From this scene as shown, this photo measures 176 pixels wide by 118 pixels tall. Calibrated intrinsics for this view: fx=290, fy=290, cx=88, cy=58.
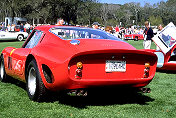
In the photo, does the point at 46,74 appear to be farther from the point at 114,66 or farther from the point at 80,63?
the point at 114,66

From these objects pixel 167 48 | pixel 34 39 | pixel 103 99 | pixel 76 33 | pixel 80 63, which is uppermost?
Answer: pixel 76 33

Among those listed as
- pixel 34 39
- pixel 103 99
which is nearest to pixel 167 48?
pixel 103 99

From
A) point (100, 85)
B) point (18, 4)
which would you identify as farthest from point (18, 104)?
point (18, 4)

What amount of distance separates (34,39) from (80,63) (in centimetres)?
177

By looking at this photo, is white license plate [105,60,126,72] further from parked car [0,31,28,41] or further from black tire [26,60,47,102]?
parked car [0,31,28,41]

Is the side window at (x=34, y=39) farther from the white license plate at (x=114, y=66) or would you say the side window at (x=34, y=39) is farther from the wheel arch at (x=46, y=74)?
the white license plate at (x=114, y=66)

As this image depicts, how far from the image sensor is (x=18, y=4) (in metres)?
70.9

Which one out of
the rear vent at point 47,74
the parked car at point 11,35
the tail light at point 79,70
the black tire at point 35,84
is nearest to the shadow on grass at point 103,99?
the black tire at point 35,84

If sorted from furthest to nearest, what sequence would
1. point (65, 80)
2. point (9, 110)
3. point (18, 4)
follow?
point (18, 4)
point (9, 110)
point (65, 80)

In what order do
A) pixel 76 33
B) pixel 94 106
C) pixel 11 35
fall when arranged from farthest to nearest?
pixel 11 35 < pixel 76 33 < pixel 94 106

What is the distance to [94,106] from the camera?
4465 mm

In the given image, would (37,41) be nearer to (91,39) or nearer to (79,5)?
(91,39)

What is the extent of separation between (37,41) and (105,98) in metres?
1.56

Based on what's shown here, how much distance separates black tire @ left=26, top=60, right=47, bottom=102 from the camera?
4352 millimetres
